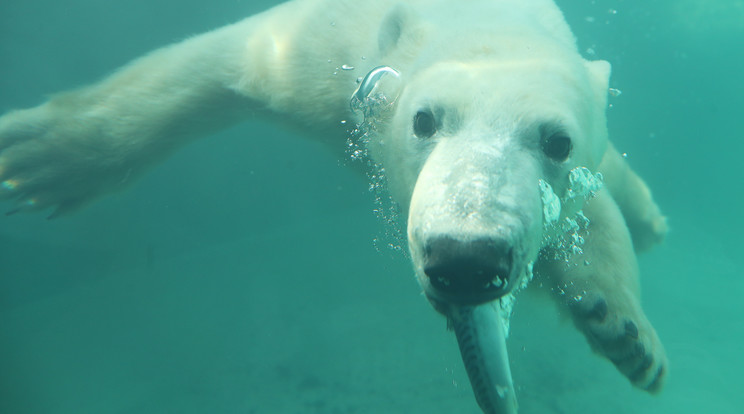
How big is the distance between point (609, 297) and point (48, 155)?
309cm

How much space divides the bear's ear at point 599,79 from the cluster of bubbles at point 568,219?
0.39 metres

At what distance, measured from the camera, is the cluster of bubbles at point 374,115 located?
91.1 inches

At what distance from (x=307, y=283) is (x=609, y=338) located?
24.4 ft

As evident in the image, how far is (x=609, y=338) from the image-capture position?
225 cm

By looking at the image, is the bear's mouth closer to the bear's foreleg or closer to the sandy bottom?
the sandy bottom

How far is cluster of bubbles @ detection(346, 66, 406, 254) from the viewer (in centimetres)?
231

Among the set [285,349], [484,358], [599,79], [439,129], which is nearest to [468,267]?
[484,358]

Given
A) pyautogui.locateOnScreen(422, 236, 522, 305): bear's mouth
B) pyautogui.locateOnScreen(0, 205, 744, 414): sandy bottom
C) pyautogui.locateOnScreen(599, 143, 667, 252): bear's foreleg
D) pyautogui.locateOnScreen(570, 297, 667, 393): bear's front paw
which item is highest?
pyautogui.locateOnScreen(422, 236, 522, 305): bear's mouth

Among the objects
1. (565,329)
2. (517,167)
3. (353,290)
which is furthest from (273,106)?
(353,290)

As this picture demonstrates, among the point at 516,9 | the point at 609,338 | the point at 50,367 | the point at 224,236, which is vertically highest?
the point at 516,9

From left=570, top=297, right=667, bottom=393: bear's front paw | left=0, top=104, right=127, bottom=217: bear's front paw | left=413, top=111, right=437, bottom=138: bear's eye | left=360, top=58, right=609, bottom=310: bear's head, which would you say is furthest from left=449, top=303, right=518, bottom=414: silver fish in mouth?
left=0, top=104, right=127, bottom=217: bear's front paw

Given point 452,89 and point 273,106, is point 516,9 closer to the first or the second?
point 452,89

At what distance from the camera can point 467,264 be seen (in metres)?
1.19

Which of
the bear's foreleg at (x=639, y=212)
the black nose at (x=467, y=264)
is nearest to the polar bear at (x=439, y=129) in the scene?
the black nose at (x=467, y=264)
